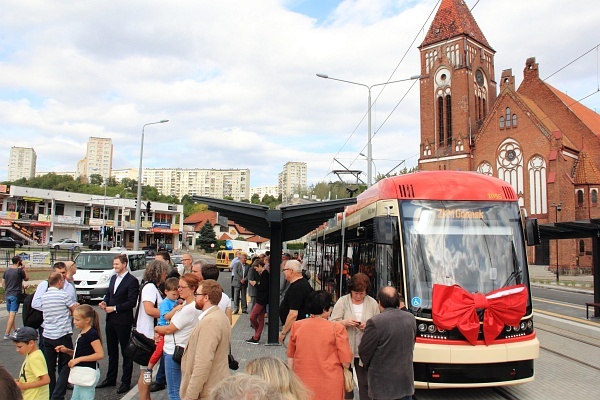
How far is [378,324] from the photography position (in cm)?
441

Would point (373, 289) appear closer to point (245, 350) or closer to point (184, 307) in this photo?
point (245, 350)

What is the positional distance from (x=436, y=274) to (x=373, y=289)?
1887mm

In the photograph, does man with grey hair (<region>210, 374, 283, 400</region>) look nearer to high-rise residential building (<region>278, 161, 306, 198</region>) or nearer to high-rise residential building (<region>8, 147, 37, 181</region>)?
high-rise residential building (<region>278, 161, 306, 198</region>)

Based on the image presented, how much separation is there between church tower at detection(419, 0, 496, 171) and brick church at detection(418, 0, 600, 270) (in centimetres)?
10

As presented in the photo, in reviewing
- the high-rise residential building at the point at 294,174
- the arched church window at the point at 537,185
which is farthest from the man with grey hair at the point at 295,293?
the high-rise residential building at the point at 294,174

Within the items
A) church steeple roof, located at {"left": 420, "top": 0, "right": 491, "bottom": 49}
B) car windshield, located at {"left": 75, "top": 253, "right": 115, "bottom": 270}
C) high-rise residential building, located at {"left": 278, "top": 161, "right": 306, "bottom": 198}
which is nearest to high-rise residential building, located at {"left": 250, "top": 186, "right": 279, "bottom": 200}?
high-rise residential building, located at {"left": 278, "top": 161, "right": 306, "bottom": 198}

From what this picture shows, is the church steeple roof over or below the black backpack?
over

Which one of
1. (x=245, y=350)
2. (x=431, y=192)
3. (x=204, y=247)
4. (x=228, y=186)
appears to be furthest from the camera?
(x=228, y=186)

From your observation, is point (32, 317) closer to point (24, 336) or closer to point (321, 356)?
point (24, 336)

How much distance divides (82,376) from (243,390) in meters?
3.97

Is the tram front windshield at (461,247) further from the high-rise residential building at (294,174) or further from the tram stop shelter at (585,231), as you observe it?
the high-rise residential building at (294,174)

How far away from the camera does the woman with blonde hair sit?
1.96 m

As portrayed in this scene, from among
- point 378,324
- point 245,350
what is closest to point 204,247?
point 245,350

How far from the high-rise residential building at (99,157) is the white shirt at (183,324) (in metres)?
151
